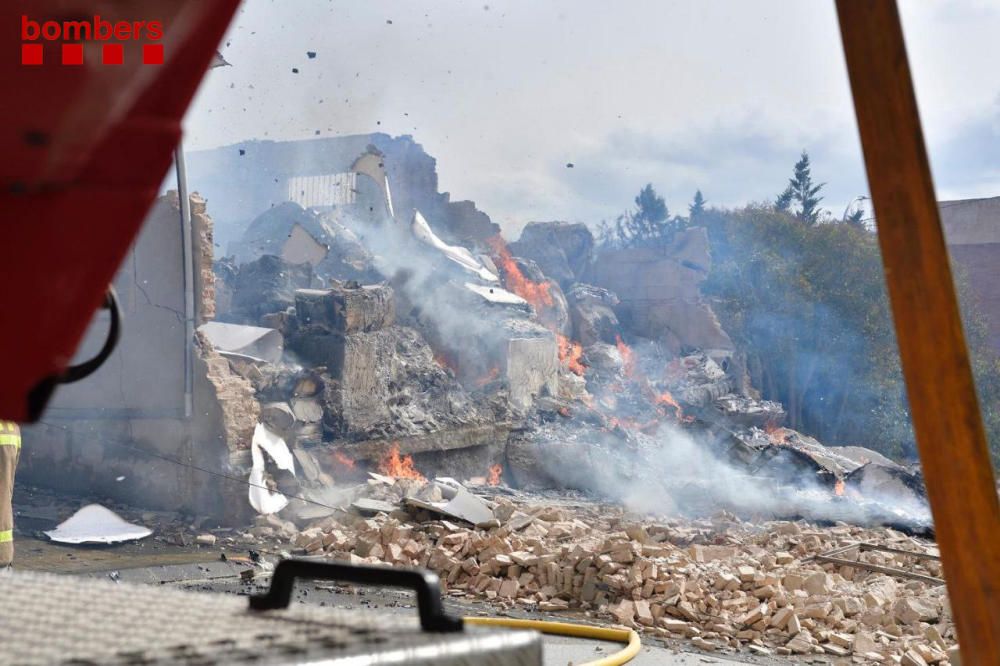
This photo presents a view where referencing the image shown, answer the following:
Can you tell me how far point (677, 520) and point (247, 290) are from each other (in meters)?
9.81

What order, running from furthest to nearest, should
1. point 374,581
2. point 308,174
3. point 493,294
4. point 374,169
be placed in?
point 308,174 → point 374,169 → point 493,294 → point 374,581

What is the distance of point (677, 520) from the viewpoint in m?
12.1

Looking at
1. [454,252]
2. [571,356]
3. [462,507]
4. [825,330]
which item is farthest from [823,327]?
[462,507]

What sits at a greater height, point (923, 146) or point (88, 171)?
point (923, 146)

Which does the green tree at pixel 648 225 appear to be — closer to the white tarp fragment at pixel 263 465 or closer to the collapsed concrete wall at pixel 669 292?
the collapsed concrete wall at pixel 669 292

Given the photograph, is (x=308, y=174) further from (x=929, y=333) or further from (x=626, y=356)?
(x=929, y=333)

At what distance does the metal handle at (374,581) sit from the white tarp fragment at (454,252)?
800 inches

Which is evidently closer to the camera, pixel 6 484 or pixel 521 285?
pixel 6 484

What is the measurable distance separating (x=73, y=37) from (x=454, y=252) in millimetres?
22513

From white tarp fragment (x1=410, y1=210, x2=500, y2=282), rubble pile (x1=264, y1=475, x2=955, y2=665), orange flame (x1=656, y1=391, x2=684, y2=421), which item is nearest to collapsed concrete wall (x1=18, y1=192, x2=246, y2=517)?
rubble pile (x1=264, y1=475, x2=955, y2=665)

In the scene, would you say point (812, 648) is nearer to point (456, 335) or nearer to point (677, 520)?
point (677, 520)

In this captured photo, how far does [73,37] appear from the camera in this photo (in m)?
0.72

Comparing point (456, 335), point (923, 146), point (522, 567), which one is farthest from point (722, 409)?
point (923, 146)

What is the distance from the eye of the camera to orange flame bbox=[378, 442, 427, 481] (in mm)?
13664
